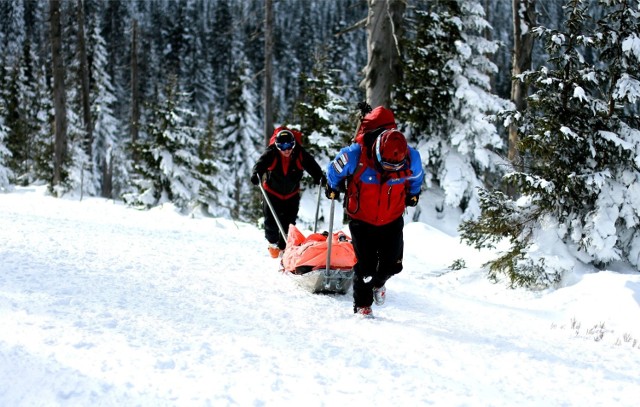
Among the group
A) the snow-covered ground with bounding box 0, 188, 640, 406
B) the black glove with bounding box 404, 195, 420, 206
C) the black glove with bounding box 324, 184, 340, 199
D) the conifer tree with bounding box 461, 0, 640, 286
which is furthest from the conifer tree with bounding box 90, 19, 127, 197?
the black glove with bounding box 404, 195, 420, 206

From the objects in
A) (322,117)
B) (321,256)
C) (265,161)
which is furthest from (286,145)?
(322,117)

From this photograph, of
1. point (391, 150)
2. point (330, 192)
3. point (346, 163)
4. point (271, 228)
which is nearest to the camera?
point (391, 150)

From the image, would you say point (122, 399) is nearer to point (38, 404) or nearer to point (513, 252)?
point (38, 404)

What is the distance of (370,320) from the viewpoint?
15.8 feet

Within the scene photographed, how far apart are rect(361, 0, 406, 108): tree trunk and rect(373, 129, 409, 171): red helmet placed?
522 centimetres

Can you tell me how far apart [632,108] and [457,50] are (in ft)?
23.6

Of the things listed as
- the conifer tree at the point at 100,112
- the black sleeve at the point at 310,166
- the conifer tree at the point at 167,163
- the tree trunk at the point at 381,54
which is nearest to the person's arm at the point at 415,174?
the black sleeve at the point at 310,166

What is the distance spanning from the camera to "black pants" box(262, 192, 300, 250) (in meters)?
7.45

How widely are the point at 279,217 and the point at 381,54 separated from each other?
4.02m

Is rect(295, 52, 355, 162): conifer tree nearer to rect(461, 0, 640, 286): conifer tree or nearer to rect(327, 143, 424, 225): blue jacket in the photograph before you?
rect(461, 0, 640, 286): conifer tree

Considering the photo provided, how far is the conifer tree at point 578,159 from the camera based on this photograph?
6.72m

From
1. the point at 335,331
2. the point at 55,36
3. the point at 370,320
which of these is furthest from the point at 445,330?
the point at 55,36

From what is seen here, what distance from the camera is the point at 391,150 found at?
4.50m

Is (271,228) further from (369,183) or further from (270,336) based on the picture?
(270,336)
